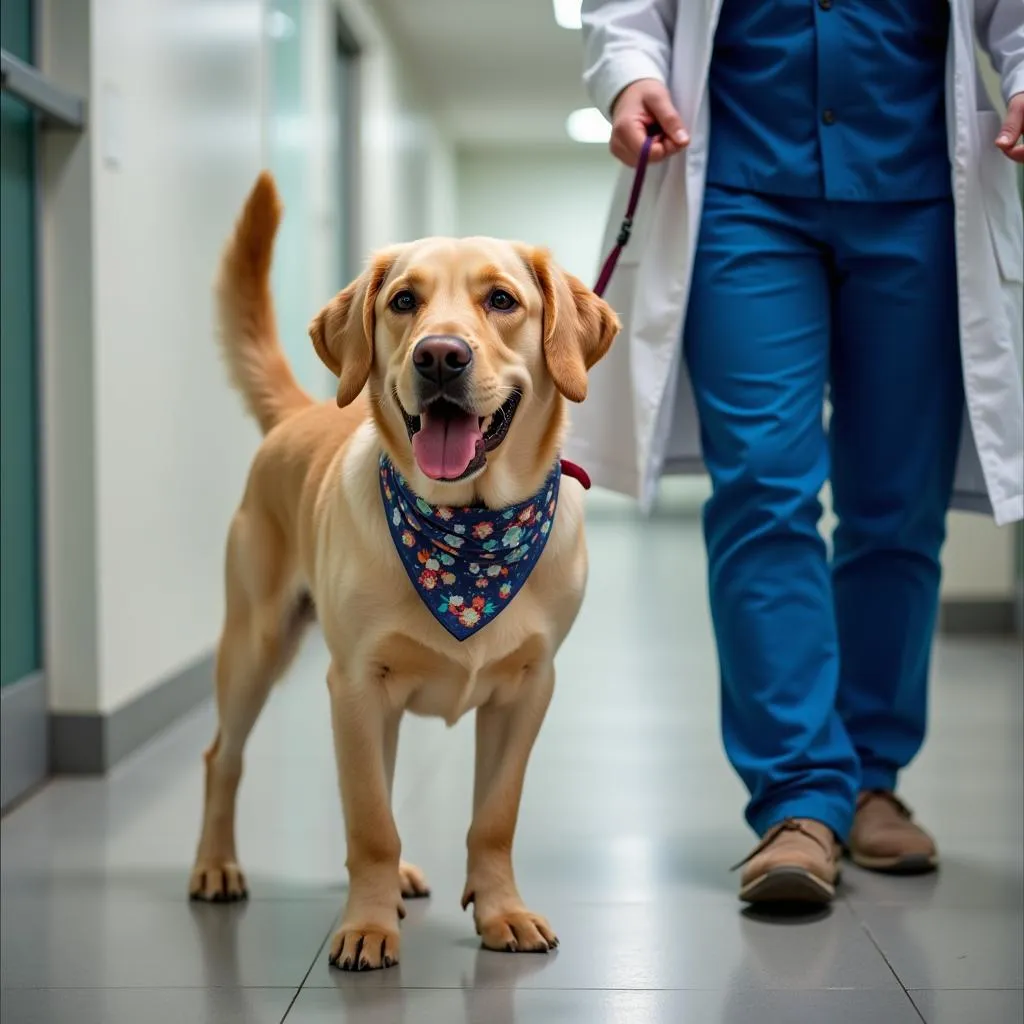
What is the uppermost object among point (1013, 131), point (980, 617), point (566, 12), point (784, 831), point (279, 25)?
point (566, 12)

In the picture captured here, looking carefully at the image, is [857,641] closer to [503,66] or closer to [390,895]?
[390,895]

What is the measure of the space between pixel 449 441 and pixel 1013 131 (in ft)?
3.00

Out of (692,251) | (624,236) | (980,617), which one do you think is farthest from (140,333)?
(980,617)

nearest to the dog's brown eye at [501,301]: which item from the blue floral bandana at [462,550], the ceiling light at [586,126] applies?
the blue floral bandana at [462,550]

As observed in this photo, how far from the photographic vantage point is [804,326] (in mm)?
2109

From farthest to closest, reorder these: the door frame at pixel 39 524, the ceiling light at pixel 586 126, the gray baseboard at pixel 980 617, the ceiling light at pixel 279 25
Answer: the ceiling light at pixel 586 126
the ceiling light at pixel 279 25
the gray baseboard at pixel 980 617
the door frame at pixel 39 524

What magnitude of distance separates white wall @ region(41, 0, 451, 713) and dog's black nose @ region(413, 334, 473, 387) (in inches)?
60.2

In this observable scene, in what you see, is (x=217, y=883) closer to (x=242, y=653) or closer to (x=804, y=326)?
(x=242, y=653)

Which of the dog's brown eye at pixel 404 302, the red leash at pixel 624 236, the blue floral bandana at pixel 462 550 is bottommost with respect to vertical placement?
the blue floral bandana at pixel 462 550

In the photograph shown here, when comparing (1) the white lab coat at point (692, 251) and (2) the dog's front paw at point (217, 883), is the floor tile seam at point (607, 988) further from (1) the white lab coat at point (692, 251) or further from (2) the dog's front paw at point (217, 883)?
(1) the white lab coat at point (692, 251)

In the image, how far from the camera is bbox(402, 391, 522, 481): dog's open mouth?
1.65 m

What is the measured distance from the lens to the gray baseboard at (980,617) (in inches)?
189

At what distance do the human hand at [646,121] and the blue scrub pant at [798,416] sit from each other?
120 mm

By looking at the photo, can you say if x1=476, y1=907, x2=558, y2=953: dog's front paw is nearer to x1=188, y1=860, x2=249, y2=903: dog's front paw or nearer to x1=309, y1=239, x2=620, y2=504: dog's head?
x1=188, y1=860, x2=249, y2=903: dog's front paw
